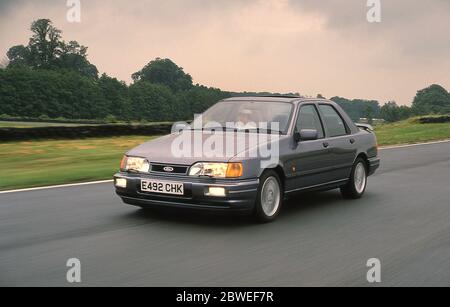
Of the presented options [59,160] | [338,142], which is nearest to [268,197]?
[338,142]

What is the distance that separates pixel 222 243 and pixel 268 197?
1.27 m

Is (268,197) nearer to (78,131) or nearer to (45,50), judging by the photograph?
(78,131)

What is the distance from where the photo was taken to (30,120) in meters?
43.2

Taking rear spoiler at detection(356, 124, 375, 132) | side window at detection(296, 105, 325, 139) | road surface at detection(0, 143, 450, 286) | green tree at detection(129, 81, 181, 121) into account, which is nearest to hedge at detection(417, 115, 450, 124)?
rear spoiler at detection(356, 124, 375, 132)

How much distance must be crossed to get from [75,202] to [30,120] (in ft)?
120

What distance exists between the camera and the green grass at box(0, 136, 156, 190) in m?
11.4

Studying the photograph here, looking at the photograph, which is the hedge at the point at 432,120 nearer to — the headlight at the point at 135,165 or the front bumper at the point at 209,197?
the front bumper at the point at 209,197

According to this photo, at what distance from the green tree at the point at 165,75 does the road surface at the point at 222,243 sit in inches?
5925

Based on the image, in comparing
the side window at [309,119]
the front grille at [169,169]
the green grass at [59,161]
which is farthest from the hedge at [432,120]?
the front grille at [169,169]

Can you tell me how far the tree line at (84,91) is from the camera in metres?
98.3

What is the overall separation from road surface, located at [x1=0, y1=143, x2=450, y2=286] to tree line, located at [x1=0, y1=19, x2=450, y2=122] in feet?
250

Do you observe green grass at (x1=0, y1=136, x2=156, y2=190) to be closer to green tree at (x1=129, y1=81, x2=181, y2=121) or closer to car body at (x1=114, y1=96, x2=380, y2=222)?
car body at (x1=114, y1=96, x2=380, y2=222)
